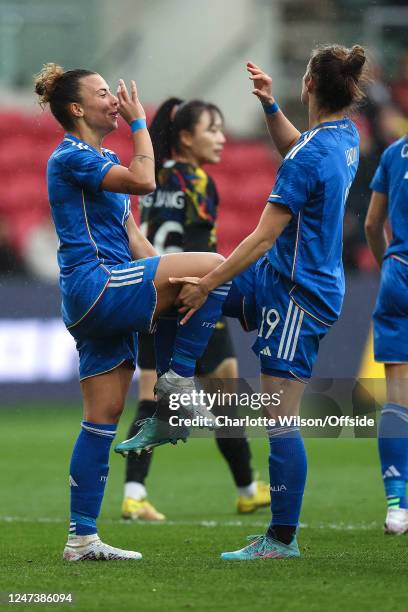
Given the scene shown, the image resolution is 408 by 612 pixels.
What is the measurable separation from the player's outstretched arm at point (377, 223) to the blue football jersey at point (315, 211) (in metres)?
1.16

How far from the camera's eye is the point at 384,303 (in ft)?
19.2

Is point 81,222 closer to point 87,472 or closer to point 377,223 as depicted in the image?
point 87,472

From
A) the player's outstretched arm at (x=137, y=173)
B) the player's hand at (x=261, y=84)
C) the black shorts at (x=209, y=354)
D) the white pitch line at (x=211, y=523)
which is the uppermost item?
the player's hand at (x=261, y=84)

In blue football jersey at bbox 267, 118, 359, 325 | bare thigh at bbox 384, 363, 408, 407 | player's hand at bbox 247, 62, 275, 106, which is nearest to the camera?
blue football jersey at bbox 267, 118, 359, 325

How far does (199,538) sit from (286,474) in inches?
39.9

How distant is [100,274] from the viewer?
464 cm

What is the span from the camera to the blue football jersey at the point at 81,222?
463 cm

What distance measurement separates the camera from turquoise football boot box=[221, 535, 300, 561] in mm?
4832

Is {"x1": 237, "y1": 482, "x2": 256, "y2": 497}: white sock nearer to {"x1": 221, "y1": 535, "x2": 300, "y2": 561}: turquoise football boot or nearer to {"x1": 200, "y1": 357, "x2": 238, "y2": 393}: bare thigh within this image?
{"x1": 200, "y1": 357, "x2": 238, "y2": 393}: bare thigh

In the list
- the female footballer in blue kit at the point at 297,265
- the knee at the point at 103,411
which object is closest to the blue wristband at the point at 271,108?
the female footballer in blue kit at the point at 297,265

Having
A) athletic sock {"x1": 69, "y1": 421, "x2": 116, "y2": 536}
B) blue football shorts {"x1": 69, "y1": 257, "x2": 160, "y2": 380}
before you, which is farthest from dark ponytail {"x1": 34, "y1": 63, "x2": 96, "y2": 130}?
athletic sock {"x1": 69, "y1": 421, "x2": 116, "y2": 536}

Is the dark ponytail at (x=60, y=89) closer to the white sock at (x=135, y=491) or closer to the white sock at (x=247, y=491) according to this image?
the white sock at (x=135, y=491)

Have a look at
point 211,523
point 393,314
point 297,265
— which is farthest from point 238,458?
point 297,265

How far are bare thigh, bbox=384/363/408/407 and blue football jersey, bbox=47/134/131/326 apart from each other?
1639 mm
